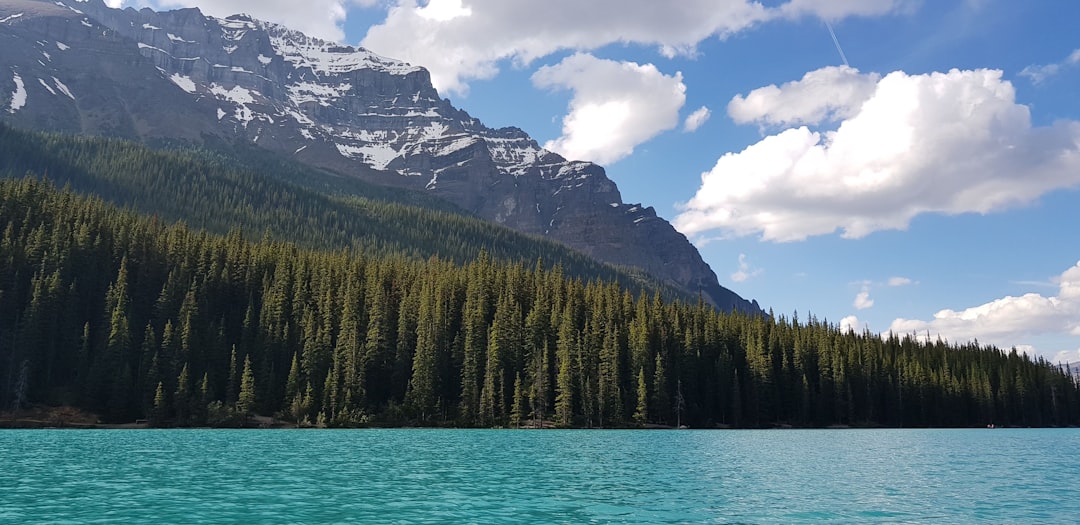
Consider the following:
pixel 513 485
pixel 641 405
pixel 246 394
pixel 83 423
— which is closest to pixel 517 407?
pixel 641 405

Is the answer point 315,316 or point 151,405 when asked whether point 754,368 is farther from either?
point 151,405

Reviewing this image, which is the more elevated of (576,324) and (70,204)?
(70,204)

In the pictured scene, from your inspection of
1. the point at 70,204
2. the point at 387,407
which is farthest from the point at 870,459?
the point at 70,204

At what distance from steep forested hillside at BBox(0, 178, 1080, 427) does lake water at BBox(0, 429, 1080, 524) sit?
5389cm

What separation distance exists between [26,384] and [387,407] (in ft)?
169

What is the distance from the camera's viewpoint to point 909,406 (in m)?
160

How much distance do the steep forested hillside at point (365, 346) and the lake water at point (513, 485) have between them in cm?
5389

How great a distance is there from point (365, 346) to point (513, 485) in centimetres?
9286

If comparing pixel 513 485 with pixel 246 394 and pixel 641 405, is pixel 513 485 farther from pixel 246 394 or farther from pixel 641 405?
pixel 246 394

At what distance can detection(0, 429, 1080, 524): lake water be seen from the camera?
29.3 meters

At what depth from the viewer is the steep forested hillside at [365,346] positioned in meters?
117

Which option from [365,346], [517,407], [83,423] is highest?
[365,346]

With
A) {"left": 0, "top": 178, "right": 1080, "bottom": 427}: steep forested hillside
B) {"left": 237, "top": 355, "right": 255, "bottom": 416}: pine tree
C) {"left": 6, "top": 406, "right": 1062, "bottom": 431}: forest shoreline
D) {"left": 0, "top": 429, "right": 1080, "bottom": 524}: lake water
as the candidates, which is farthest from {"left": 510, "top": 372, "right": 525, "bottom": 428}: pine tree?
{"left": 0, "top": 429, "right": 1080, "bottom": 524}: lake water

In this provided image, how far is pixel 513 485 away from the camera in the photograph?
38.6 m
